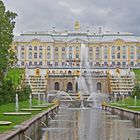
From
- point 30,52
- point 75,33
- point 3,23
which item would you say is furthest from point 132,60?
point 3,23

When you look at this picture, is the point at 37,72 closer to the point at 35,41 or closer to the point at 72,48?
the point at 35,41

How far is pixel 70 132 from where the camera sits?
1588 cm

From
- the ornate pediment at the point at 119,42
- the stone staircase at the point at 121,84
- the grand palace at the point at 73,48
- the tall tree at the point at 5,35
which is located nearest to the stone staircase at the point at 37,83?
the stone staircase at the point at 121,84

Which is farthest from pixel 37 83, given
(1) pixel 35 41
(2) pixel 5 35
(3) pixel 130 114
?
(3) pixel 130 114

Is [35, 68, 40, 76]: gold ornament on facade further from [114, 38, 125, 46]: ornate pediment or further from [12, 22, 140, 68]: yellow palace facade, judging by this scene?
[114, 38, 125, 46]: ornate pediment

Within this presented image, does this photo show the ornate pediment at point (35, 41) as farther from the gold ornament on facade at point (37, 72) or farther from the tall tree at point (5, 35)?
the tall tree at point (5, 35)

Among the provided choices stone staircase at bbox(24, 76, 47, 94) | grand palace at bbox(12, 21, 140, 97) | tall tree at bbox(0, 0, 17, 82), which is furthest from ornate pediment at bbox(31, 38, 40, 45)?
tall tree at bbox(0, 0, 17, 82)

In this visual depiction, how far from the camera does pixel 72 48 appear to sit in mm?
107188

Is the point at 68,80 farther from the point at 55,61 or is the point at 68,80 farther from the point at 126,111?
the point at 126,111

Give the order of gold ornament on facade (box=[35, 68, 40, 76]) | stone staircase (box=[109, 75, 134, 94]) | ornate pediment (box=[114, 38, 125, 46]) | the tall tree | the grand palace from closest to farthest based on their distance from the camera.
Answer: the tall tree → stone staircase (box=[109, 75, 134, 94]) → gold ornament on facade (box=[35, 68, 40, 76]) → the grand palace → ornate pediment (box=[114, 38, 125, 46])

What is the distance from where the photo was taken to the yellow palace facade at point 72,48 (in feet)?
347

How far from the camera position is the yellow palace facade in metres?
106

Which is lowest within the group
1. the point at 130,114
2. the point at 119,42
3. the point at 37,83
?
the point at 130,114

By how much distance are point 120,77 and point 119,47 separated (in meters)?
32.4
